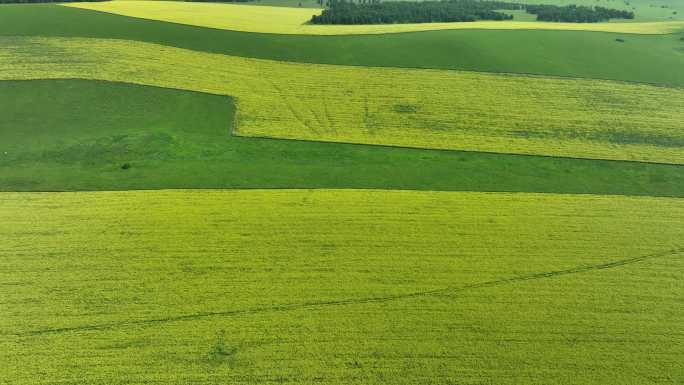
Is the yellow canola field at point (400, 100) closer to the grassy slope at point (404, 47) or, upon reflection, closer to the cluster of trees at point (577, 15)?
the grassy slope at point (404, 47)

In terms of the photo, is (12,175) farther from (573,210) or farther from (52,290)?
(573,210)

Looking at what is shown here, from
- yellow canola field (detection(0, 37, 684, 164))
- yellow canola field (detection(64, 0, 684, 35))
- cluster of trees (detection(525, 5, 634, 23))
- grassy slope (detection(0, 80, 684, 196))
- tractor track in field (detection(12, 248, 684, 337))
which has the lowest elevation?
tractor track in field (detection(12, 248, 684, 337))

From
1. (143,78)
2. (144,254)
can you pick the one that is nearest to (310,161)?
(144,254)

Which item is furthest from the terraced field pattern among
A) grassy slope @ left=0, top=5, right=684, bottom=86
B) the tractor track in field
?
grassy slope @ left=0, top=5, right=684, bottom=86

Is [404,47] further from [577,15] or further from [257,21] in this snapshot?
[577,15]

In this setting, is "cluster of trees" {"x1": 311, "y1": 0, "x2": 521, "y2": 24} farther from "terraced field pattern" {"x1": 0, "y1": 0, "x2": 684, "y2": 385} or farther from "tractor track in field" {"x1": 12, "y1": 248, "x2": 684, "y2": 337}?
"tractor track in field" {"x1": 12, "y1": 248, "x2": 684, "y2": 337}

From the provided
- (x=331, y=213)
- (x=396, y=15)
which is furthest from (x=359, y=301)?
(x=396, y=15)
